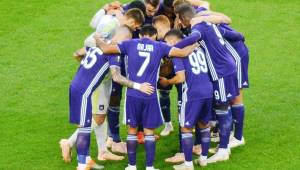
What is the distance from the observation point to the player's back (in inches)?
366

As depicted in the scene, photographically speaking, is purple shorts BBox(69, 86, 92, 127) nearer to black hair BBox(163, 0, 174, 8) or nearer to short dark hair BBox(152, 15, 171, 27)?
short dark hair BBox(152, 15, 171, 27)

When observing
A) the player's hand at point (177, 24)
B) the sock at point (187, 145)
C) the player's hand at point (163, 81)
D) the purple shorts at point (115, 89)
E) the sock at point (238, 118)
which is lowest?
the sock at point (187, 145)

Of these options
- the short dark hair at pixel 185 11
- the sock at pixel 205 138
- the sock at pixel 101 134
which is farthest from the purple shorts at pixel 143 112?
the short dark hair at pixel 185 11

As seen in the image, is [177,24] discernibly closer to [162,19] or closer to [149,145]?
[162,19]

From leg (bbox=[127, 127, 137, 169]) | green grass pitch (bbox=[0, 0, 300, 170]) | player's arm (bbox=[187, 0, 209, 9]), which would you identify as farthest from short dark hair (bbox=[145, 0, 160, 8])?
green grass pitch (bbox=[0, 0, 300, 170])

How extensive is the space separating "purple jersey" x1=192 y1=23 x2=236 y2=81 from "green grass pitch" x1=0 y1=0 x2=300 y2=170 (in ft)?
3.94

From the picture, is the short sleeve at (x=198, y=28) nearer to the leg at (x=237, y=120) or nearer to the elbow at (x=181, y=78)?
the elbow at (x=181, y=78)

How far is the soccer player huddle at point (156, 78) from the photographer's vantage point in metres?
9.10

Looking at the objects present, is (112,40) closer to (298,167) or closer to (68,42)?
(298,167)

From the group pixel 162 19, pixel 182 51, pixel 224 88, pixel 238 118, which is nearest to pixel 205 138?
pixel 224 88

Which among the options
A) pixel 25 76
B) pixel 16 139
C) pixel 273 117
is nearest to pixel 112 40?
pixel 16 139

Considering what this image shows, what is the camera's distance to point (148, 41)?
356 inches

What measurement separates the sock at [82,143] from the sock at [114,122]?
811 millimetres

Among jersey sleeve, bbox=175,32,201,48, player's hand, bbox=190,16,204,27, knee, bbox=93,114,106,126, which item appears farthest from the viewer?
knee, bbox=93,114,106,126
